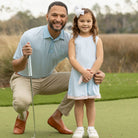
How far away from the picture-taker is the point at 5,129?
3924 millimetres

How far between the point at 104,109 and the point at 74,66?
1788mm

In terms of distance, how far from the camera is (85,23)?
3.43 m

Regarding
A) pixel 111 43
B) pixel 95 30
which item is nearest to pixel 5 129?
pixel 95 30

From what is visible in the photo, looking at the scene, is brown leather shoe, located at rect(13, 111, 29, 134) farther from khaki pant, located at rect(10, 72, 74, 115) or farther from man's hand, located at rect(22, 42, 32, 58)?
man's hand, located at rect(22, 42, 32, 58)

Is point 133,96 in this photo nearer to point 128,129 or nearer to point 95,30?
point 128,129

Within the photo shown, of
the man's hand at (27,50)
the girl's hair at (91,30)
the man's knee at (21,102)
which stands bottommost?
the man's knee at (21,102)

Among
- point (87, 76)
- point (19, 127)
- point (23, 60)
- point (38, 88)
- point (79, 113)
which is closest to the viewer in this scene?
point (87, 76)

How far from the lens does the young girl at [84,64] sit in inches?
132

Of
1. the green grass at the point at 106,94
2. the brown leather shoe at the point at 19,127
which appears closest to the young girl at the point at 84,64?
the brown leather shoe at the point at 19,127

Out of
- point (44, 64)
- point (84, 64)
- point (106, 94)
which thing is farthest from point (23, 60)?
point (106, 94)

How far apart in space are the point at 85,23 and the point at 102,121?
1314mm

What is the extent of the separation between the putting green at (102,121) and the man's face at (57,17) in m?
1.08

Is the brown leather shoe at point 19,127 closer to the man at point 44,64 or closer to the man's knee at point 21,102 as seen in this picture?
the man at point 44,64

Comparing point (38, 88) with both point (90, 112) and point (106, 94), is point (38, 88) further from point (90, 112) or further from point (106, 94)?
point (106, 94)
